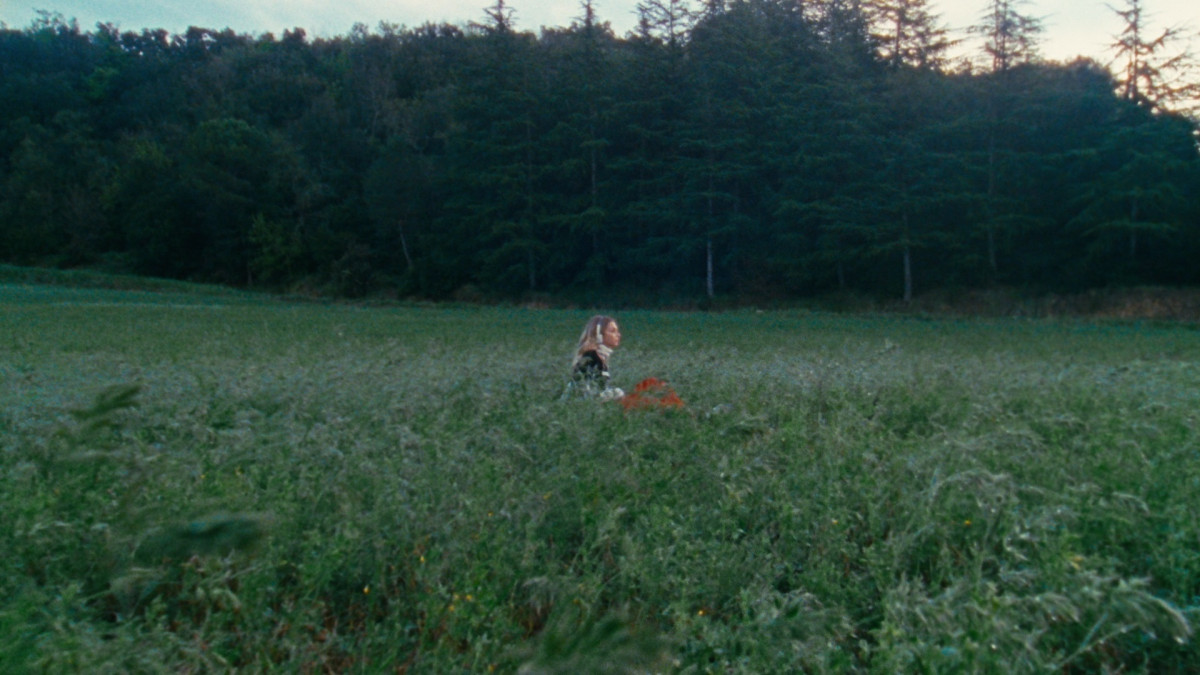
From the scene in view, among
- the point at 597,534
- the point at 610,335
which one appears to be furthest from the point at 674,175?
the point at 597,534

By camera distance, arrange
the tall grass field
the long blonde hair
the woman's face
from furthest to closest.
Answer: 1. the woman's face
2. the long blonde hair
3. the tall grass field

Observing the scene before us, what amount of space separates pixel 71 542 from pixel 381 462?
177 cm

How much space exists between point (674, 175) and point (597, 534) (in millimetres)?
37713

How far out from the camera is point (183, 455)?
504cm

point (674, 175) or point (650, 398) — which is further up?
point (674, 175)

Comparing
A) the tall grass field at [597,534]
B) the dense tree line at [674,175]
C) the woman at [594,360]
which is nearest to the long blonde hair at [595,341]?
the woman at [594,360]

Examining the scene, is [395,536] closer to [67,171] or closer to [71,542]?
[71,542]

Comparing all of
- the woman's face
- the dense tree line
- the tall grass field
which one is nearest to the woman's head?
the woman's face

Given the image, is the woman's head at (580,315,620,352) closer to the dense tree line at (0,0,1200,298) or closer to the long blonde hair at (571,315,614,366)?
the long blonde hair at (571,315,614,366)

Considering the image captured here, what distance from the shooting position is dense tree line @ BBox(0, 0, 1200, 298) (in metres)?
33.5

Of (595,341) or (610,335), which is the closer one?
(595,341)

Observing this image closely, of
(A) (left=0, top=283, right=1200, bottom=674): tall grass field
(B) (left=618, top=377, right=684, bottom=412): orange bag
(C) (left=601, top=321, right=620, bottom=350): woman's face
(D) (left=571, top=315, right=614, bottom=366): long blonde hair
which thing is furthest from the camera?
(C) (left=601, top=321, right=620, bottom=350): woman's face

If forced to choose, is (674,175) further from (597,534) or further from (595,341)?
(597,534)

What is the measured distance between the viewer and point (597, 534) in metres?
4.37
